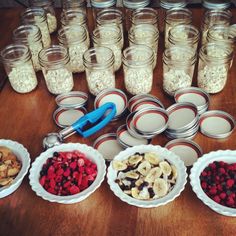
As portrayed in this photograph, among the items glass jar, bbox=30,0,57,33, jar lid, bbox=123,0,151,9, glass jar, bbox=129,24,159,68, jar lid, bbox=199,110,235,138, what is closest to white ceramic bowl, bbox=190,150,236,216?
jar lid, bbox=199,110,235,138

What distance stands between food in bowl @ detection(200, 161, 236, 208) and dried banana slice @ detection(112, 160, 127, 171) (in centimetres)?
19

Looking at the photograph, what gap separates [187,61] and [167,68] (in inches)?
2.8

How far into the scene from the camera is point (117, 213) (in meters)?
0.83

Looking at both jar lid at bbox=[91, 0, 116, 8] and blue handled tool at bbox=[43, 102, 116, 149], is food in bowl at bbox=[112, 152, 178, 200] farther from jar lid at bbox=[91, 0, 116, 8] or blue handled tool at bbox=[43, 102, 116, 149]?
jar lid at bbox=[91, 0, 116, 8]

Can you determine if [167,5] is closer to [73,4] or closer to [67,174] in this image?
[73,4]

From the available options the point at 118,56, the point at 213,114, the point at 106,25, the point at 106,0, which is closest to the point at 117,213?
the point at 213,114

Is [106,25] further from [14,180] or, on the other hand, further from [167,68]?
[14,180]

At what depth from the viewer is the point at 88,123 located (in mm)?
1033

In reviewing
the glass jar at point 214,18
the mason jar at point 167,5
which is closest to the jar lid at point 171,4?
the mason jar at point 167,5

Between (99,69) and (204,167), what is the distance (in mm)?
464

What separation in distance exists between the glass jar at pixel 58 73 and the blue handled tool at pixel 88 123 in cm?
19

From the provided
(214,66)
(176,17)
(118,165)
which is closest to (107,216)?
(118,165)

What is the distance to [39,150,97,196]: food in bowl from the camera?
83 cm

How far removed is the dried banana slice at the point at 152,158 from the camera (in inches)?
34.1
